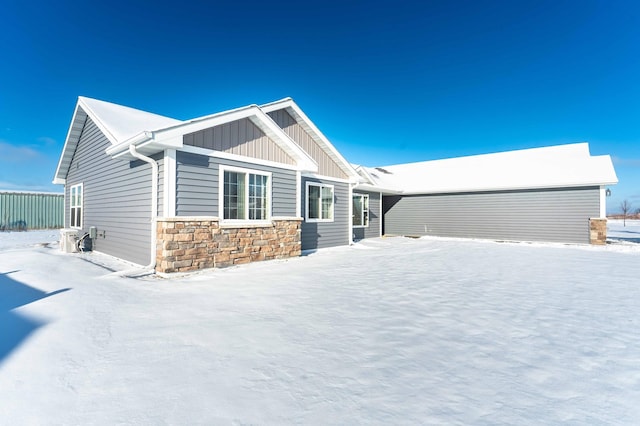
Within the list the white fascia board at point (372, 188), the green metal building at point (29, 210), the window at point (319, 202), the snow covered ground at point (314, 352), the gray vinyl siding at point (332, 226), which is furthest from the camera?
the green metal building at point (29, 210)

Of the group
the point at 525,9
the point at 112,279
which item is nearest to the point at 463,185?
the point at 525,9

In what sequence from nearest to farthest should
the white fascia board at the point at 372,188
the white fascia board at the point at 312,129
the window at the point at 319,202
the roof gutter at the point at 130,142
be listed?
1. the roof gutter at the point at 130,142
2. the white fascia board at the point at 312,129
3. the window at the point at 319,202
4. the white fascia board at the point at 372,188

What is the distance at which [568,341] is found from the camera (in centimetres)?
310

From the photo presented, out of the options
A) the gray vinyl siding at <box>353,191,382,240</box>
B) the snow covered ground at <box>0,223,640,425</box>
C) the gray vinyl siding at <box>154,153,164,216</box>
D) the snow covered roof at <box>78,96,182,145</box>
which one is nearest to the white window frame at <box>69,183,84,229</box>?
the snow covered roof at <box>78,96,182,145</box>

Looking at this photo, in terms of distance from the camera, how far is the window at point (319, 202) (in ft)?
34.9

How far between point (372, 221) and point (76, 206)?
40.7 ft

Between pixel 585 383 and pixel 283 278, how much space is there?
454 centimetres

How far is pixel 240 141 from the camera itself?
7.45 m

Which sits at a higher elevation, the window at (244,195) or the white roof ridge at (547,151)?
the white roof ridge at (547,151)

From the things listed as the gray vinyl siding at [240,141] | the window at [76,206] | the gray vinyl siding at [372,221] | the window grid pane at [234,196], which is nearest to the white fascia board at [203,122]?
the gray vinyl siding at [240,141]

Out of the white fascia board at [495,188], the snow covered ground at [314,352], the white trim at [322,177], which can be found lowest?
the snow covered ground at [314,352]

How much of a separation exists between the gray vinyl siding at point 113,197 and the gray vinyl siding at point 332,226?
4.88 meters

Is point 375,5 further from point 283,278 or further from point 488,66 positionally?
point 283,278

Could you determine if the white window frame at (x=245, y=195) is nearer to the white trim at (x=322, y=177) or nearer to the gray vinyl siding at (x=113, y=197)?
the gray vinyl siding at (x=113, y=197)
